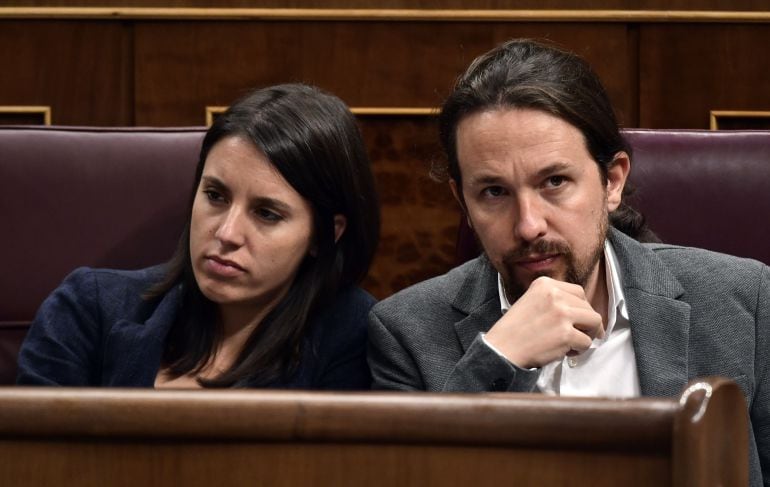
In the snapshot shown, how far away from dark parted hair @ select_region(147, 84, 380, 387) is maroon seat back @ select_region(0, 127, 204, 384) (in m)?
0.06

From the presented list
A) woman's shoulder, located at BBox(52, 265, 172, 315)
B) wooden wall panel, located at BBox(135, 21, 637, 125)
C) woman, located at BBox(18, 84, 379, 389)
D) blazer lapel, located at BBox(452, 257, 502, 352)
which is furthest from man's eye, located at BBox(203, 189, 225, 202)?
wooden wall panel, located at BBox(135, 21, 637, 125)

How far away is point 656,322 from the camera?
78 centimetres

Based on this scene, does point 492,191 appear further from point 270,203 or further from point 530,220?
point 270,203

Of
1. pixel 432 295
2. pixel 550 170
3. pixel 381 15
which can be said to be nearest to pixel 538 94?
pixel 550 170

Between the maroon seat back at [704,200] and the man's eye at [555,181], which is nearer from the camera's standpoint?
the man's eye at [555,181]

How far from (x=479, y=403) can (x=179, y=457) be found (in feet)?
0.36

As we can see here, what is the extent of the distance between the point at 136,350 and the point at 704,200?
0.51 meters

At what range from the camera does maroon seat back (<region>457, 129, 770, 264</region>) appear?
36.9 inches

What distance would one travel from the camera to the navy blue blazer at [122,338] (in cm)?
88

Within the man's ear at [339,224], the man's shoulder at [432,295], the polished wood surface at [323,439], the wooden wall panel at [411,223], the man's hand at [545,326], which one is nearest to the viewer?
the polished wood surface at [323,439]

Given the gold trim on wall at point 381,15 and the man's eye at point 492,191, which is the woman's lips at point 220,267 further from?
the gold trim on wall at point 381,15

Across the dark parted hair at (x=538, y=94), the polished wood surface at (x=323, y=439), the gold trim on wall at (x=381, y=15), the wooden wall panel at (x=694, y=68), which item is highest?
the gold trim on wall at (x=381, y=15)

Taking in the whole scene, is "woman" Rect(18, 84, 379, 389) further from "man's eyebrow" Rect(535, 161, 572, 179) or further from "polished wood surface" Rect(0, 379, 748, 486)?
"polished wood surface" Rect(0, 379, 748, 486)

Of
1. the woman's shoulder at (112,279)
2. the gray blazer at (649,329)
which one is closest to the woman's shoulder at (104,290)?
the woman's shoulder at (112,279)
